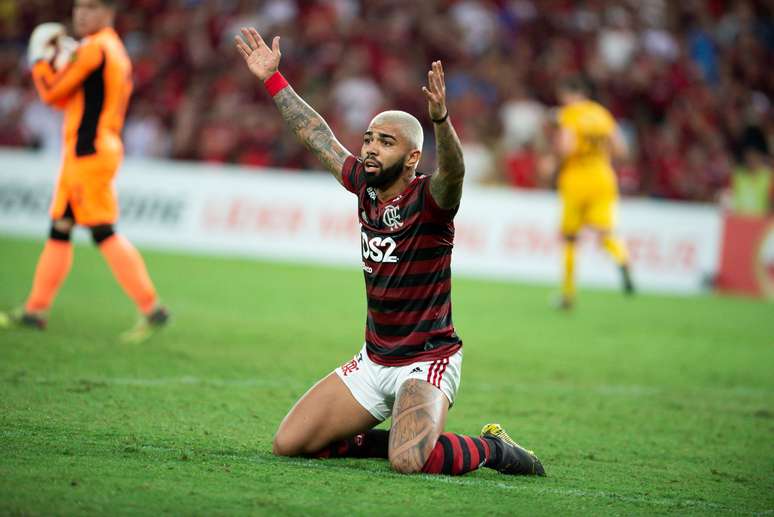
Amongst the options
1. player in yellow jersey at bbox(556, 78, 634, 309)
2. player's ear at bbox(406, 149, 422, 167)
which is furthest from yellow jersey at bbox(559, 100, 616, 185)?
player's ear at bbox(406, 149, 422, 167)

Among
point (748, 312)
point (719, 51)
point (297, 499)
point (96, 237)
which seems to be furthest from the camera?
point (719, 51)

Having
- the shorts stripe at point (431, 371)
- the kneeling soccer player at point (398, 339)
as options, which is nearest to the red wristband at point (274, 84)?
the kneeling soccer player at point (398, 339)

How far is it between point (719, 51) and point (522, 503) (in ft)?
63.7

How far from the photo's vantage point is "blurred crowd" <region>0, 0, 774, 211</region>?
18.9m

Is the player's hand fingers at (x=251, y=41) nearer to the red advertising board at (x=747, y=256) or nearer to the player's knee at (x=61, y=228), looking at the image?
the player's knee at (x=61, y=228)

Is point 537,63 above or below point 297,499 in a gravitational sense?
above

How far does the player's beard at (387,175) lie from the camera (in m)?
5.65

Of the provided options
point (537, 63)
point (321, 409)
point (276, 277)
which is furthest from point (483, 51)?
point (321, 409)

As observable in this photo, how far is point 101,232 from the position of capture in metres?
8.77

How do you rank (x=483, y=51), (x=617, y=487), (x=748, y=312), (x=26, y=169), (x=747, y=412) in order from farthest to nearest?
(x=483, y=51) < (x=26, y=169) < (x=748, y=312) < (x=747, y=412) < (x=617, y=487)

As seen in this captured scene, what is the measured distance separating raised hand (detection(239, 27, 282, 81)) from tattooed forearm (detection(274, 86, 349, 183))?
0.51 feet

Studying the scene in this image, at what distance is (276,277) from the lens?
15117mm

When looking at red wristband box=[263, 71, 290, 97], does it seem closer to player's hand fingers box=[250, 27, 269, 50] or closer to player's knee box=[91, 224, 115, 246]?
player's hand fingers box=[250, 27, 269, 50]

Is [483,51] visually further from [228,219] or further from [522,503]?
[522,503]
